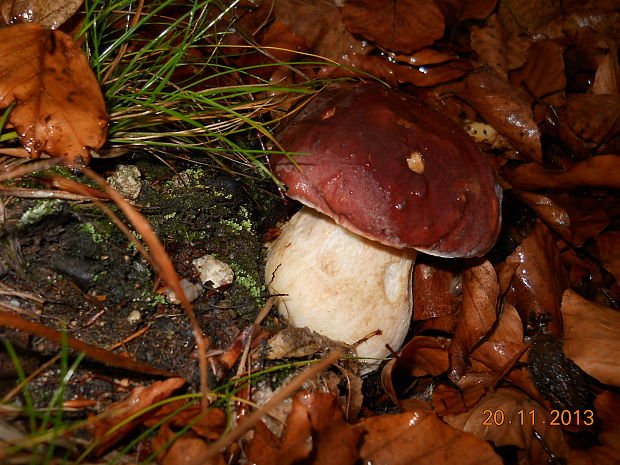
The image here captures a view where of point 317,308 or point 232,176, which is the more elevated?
point 232,176

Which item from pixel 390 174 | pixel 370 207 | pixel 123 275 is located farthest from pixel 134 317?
pixel 390 174

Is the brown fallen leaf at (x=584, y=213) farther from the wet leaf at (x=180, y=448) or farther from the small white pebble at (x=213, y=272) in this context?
the wet leaf at (x=180, y=448)

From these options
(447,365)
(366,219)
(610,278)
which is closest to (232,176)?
(366,219)

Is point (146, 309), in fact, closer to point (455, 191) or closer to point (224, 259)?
point (224, 259)

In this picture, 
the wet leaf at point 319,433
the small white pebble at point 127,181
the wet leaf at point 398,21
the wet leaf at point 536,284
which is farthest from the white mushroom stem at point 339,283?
the wet leaf at point 398,21

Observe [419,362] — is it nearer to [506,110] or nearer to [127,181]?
[127,181]

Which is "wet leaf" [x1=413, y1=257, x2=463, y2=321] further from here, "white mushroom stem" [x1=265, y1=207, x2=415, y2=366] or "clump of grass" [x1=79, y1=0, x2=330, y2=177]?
"clump of grass" [x1=79, y1=0, x2=330, y2=177]

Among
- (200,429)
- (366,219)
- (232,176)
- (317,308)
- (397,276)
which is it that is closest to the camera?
(200,429)
